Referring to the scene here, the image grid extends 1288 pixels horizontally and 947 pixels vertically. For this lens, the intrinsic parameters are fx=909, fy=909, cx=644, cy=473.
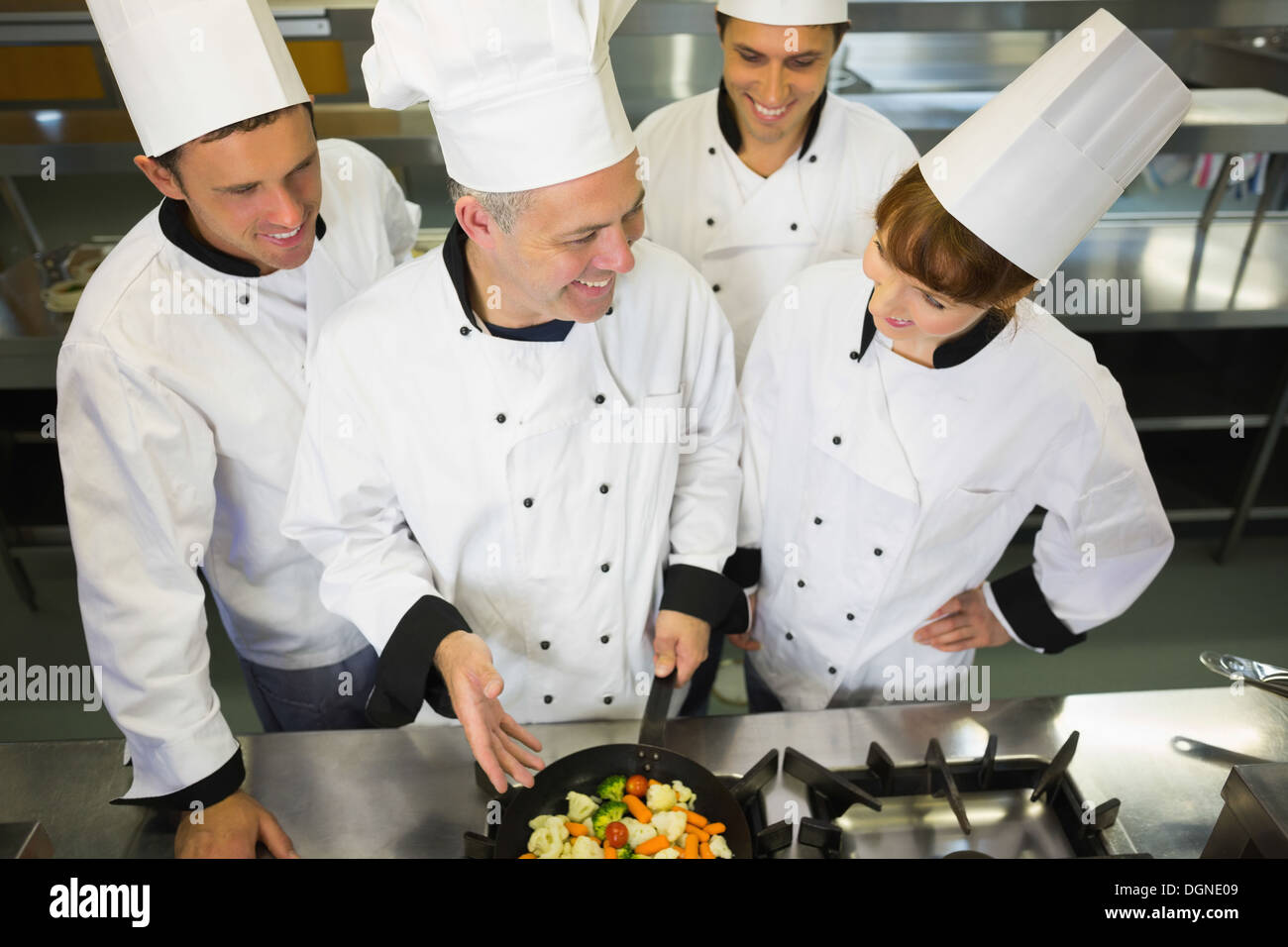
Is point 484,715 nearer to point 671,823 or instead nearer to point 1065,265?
point 671,823

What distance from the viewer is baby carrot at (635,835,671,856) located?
1071 mm

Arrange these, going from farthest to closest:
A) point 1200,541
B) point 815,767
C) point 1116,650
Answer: point 1200,541, point 1116,650, point 815,767

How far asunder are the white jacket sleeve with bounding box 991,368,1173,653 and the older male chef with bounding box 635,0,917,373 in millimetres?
695

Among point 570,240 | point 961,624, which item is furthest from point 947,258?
point 961,624

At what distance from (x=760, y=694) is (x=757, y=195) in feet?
3.37

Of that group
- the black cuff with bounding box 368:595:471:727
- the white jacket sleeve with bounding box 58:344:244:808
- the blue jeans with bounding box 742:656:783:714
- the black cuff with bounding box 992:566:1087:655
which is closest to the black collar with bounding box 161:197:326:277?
the white jacket sleeve with bounding box 58:344:244:808

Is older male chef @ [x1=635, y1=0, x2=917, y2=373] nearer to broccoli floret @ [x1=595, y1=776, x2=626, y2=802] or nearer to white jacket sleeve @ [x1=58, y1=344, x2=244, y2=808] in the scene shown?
broccoli floret @ [x1=595, y1=776, x2=626, y2=802]

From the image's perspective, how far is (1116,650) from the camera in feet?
9.30

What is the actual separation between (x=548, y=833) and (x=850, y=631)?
2.20 ft

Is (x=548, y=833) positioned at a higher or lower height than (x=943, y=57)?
lower

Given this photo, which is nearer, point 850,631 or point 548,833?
point 548,833

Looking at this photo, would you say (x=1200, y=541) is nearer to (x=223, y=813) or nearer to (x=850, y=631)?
(x=850, y=631)
